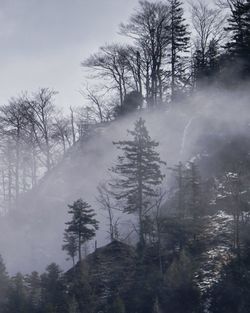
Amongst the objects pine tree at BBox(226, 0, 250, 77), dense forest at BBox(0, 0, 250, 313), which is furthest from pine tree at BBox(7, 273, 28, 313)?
pine tree at BBox(226, 0, 250, 77)

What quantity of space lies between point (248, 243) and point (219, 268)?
8.31 ft

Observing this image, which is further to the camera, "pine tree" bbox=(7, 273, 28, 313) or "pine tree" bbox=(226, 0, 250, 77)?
"pine tree" bbox=(226, 0, 250, 77)

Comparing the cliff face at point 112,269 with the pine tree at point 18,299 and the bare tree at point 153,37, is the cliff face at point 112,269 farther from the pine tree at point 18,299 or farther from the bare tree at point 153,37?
the bare tree at point 153,37

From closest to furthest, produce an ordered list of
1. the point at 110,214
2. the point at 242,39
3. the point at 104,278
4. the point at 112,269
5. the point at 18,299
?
1. the point at 18,299
2. the point at 104,278
3. the point at 112,269
4. the point at 110,214
5. the point at 242,39

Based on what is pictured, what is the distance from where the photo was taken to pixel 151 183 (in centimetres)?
3117

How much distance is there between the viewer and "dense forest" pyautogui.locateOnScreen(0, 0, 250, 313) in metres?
25.5

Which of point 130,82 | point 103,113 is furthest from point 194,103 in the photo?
point 103,113

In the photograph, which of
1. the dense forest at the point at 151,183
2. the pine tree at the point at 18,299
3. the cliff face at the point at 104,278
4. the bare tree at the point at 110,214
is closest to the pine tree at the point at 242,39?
the dense forest at the point at 151,183

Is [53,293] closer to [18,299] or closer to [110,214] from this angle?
[18,299]

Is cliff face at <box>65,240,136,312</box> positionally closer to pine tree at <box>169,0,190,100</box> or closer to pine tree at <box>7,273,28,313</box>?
pine tree at <box>7,273,28,313</box>

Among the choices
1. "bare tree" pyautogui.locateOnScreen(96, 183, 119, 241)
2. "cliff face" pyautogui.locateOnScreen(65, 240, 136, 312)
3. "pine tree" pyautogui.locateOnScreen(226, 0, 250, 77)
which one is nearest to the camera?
"cliff face" pyautogui.locateOnScreen(65, 240, 136, 312)

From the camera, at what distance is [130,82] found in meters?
59.9

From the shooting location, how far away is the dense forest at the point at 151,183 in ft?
83.6

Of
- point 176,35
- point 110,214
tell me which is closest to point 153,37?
point 176,35
